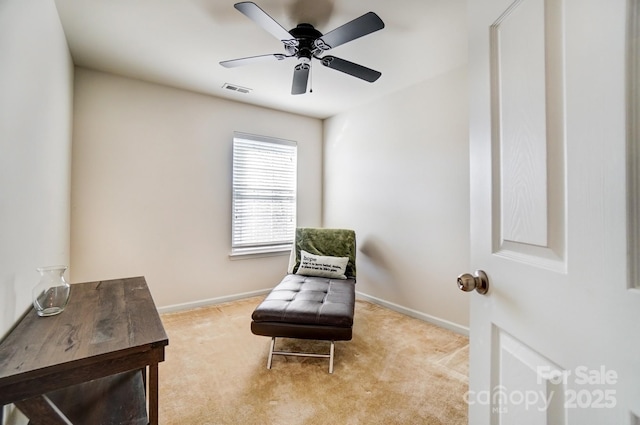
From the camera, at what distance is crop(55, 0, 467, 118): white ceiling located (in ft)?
5.85

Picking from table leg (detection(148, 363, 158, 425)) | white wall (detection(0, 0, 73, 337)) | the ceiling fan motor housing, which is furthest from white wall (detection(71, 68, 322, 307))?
table leg (detection(148, 363, 158, 425))

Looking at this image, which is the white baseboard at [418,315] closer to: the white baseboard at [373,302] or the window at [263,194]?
the white baseboard at [373,302]

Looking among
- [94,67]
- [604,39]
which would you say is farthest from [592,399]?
[94,67]

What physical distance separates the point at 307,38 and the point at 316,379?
7.39 feet

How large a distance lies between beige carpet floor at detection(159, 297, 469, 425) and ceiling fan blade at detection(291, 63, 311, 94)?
2.10 m

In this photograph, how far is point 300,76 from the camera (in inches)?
84.7

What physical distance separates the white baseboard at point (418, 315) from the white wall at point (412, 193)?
3 cm

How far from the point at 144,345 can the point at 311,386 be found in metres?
1.16

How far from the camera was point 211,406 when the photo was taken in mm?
1620

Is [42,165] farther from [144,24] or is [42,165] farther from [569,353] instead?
[569,353]

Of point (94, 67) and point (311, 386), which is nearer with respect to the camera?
point (311, 386)

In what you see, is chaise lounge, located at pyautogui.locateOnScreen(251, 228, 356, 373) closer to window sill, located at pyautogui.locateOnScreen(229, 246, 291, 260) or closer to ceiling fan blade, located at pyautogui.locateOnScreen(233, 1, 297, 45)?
window sill, located at pyautogui.locateOnScreen(229, 246, 291, 260)

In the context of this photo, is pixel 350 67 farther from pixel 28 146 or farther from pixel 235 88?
pixel 28 146

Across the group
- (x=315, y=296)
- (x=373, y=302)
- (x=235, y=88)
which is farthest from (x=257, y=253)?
(x=235, y=88)
